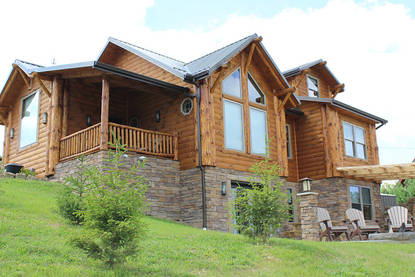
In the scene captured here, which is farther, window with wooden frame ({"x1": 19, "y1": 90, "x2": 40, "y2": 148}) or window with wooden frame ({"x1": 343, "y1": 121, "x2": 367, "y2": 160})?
window with wooden frame ({"x1": 343, "y1": 121, "x2": 367, "y2": 160})

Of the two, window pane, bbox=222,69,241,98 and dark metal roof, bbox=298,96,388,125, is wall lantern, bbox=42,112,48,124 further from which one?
dark metal roof, bbox=298,96,388,125

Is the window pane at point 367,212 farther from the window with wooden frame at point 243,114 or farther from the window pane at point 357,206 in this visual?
the window with wooden frame at point 243,114

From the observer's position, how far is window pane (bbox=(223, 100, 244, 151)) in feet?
46.6

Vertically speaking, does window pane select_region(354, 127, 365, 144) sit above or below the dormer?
below

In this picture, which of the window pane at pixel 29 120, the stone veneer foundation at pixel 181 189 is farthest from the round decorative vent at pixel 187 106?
the window pane at pixel 29 120

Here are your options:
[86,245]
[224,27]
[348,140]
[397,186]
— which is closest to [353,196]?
[348,140]

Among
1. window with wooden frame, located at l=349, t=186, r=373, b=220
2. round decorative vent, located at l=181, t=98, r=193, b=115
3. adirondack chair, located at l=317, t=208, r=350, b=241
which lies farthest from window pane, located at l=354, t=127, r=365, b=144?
round decorative vent, located at l=181, t=98, r=193, b=115

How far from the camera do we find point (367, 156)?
779 inches

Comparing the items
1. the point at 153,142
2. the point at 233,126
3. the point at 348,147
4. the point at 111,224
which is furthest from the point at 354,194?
the point at 111,224

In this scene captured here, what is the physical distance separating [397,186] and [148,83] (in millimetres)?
23809

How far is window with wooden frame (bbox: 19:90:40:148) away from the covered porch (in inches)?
61.4

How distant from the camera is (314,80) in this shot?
70.8 ft

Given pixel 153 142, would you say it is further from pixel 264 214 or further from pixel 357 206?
pixel 357 206

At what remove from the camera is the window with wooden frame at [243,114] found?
47.1 feet
